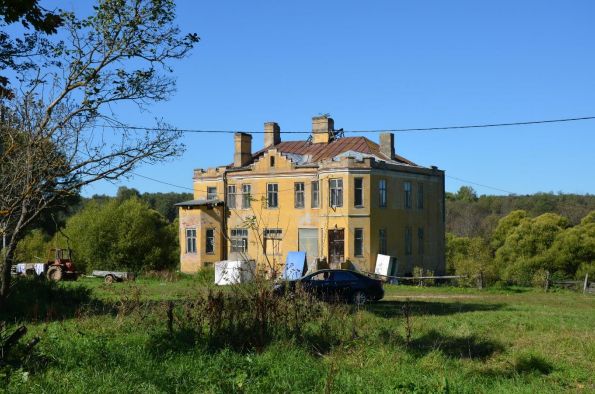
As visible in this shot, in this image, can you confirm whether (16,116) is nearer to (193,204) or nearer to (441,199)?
(193,204)

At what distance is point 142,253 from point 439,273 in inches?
968

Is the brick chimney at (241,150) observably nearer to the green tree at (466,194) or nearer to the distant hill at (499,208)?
the distant hill at (499,208)

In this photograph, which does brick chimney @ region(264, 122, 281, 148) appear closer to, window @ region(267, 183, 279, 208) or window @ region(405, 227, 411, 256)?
window @ region(267, 183, 279, 208)

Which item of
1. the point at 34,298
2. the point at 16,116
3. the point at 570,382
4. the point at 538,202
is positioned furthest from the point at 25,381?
the point at 538,202

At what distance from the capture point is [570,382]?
432 inches

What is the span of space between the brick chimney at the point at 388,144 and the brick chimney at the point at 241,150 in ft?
32.0

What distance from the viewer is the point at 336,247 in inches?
1654

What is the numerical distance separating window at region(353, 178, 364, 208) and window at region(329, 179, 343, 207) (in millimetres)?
937

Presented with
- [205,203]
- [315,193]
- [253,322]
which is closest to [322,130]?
[315,193]

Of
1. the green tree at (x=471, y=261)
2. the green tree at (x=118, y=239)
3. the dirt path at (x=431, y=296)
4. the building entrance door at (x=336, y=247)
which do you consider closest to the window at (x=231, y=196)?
the building entrance door at (x=336, y=247)

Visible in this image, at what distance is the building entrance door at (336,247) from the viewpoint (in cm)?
4160

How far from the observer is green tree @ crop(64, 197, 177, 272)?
2147 inches

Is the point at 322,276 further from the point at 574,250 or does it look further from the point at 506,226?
the point at 506,226

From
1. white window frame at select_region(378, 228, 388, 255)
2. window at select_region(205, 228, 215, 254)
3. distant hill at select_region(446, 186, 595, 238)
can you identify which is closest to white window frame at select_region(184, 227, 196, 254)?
window at select_region(205, 228, 215, 254)
